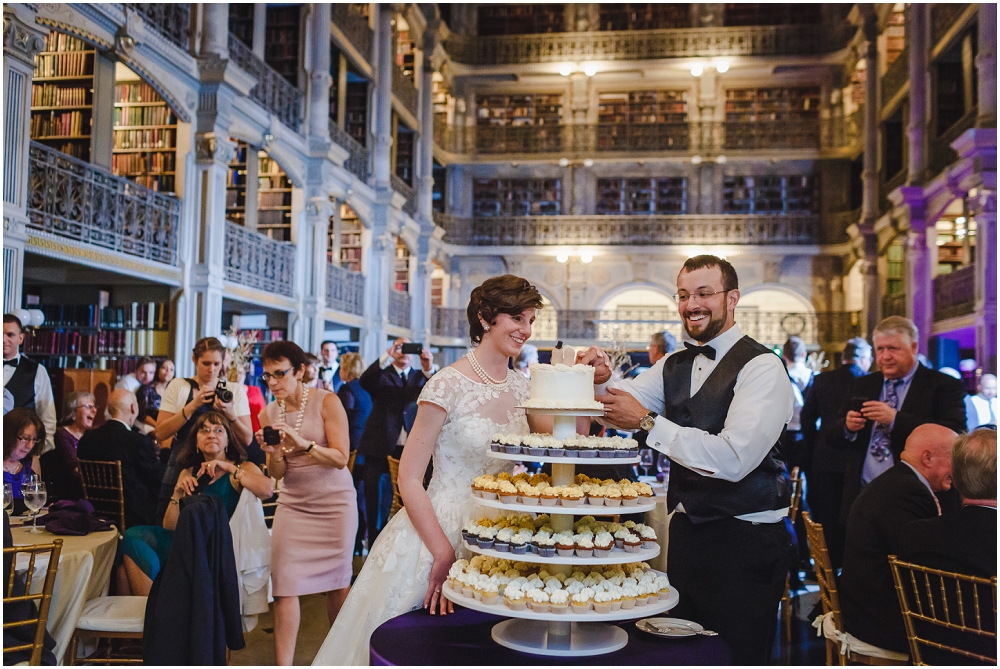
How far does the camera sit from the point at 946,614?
8.09ft

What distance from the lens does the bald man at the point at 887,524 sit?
9.48 feet

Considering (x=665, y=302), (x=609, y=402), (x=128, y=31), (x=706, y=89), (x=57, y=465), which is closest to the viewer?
(x=609, y=402)

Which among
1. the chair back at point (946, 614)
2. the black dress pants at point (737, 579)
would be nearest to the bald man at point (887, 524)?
the chair back at point (946, 614)

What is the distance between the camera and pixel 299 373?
3656mm

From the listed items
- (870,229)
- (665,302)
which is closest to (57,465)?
(870,229)

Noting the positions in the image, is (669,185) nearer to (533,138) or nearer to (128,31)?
(533,138)

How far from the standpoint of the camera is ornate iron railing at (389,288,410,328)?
52.6 feet

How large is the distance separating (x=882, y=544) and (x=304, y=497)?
225cm

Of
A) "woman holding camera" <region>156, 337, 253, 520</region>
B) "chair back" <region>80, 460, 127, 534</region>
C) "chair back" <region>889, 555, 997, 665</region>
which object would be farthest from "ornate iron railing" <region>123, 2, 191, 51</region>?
"chair back" <region>889, 555, 997, 665</region>

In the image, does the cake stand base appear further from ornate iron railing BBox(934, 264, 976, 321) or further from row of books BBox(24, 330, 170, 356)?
ornate iron railing BBox(934, 264, 976, 321)

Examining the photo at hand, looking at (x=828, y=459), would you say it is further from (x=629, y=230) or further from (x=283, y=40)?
(x=629, y=230)

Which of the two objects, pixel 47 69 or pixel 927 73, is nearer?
pixel 47 69

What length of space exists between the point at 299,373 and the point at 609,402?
1.86 m

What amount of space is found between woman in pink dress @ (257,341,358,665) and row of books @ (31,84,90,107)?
20.7 ft
